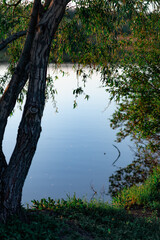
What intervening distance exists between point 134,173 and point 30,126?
10.0 metres

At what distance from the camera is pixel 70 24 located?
10039 mm

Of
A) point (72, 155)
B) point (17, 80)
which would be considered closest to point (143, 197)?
point (17, 80)

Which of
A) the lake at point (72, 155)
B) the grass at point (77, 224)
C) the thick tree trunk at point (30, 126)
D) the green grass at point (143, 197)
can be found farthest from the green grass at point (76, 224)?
the lake at point (72, 155)

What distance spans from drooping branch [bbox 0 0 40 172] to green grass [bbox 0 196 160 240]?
5.29 ft

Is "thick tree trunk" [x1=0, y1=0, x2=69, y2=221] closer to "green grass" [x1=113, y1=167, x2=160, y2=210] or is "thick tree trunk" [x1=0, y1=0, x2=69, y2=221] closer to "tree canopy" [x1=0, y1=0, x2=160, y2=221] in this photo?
"tree canopy" [x1=0, y1=0, x2=160, y2=221]

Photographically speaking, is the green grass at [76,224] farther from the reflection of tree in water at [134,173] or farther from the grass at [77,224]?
the reflection of tree in water at [134,173]

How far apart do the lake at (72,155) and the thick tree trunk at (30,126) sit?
6.19ft

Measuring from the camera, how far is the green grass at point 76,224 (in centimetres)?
653

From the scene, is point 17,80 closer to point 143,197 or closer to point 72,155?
point 143,197

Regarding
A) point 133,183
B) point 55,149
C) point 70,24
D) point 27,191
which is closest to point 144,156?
point 133,183

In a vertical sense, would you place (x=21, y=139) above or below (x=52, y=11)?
below

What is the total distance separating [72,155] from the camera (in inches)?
853

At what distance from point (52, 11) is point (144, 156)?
11309 mm

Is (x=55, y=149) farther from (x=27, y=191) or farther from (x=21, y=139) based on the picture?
(x=21, y=139)
